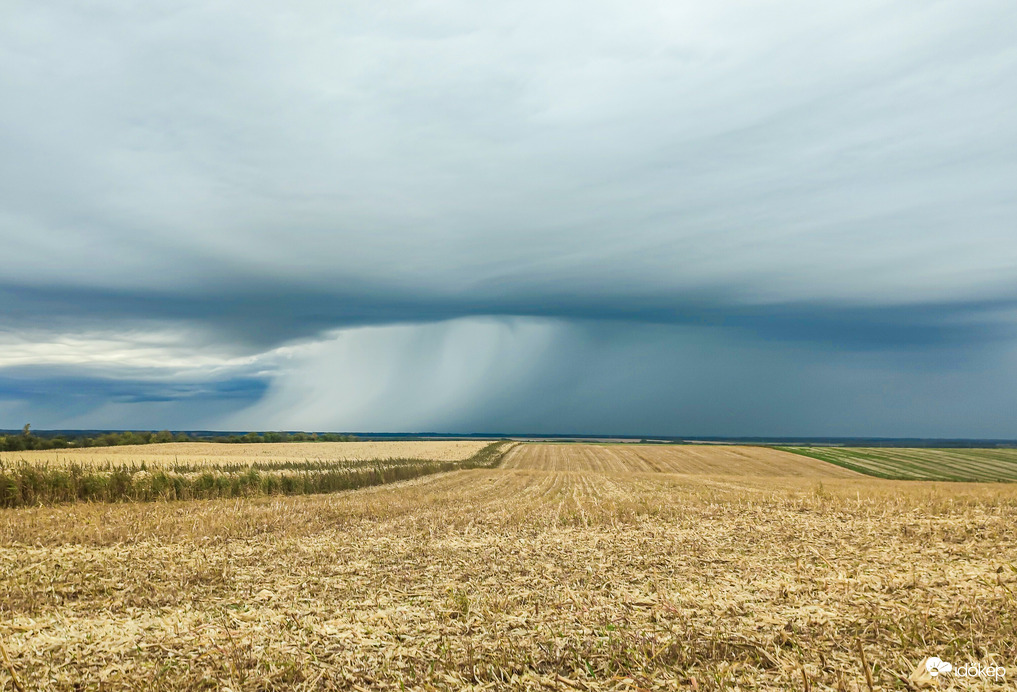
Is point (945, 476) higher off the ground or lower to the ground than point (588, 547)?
lower

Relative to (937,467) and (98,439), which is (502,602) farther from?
(98,439)

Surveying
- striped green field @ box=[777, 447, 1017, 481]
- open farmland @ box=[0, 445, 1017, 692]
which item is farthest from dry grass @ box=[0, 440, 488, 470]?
striped green field @ box=[777, 447, 1017, 481]

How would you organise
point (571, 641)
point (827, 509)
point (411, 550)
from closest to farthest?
point (571, 641), point (411, 550), point (827, 509)

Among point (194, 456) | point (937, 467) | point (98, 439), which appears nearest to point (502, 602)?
point (194, 456)

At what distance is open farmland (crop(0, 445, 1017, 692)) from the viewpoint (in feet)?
19.3

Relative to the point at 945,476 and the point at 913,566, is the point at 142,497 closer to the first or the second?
the point at 913,566

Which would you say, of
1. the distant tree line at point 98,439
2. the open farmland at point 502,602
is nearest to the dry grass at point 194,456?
the distant tree line at point 98,439

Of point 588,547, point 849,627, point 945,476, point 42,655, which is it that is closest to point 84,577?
point 42,655

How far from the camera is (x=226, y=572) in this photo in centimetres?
982

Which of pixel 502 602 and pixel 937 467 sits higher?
pixel 502 602

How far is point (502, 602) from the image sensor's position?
7.94 m

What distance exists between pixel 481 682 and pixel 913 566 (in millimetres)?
7996

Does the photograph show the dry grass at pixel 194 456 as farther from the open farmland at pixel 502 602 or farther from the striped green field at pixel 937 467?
the striped green field at pixel 937 467

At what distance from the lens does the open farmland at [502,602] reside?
5875 mm
